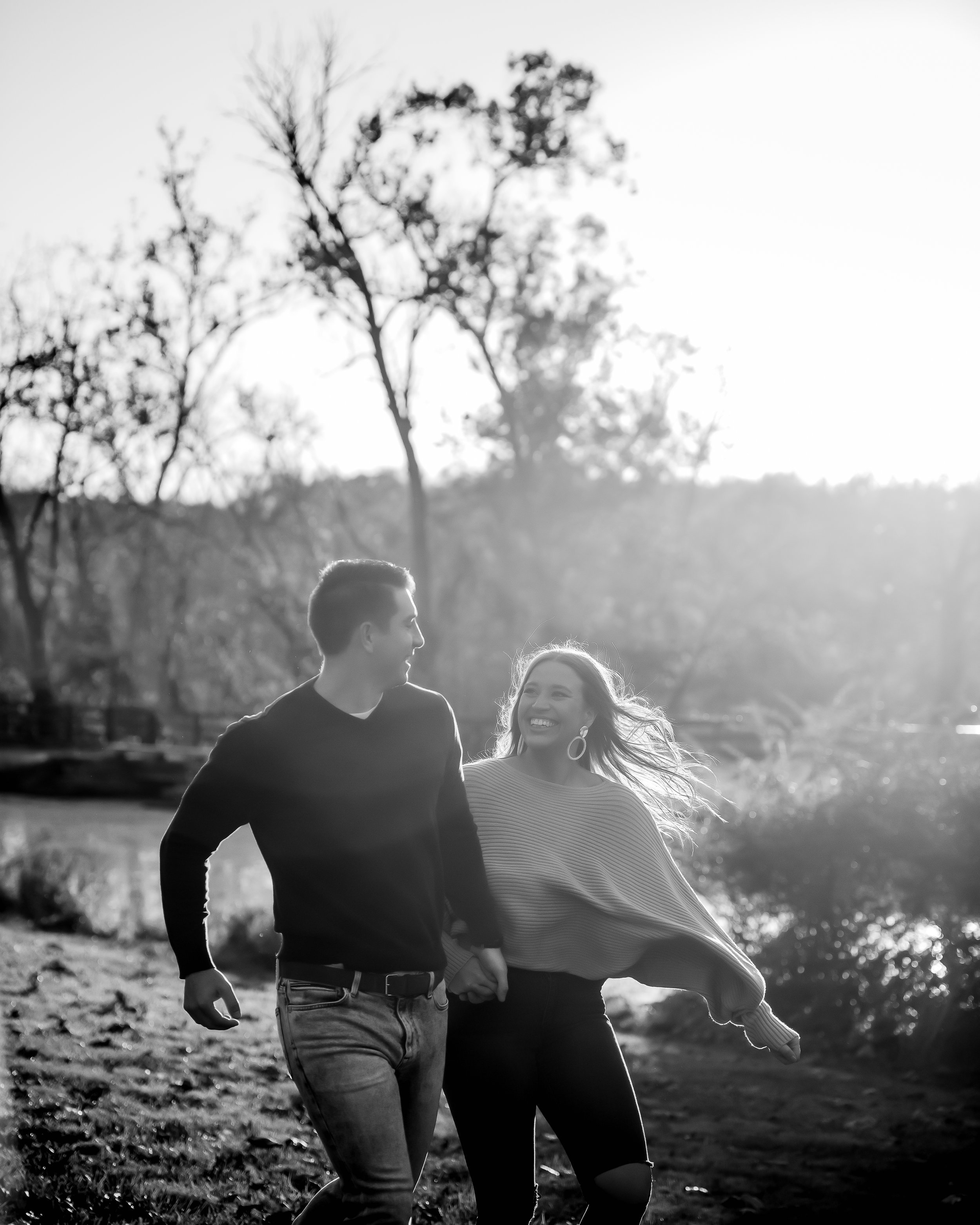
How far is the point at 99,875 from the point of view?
1325 cm

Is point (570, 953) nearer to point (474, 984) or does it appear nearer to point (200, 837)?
point (474, 984)

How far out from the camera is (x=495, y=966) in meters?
3.63

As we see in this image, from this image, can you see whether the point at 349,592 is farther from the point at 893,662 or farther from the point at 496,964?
the point at 893,662

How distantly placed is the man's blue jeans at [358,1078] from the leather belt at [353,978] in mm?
14

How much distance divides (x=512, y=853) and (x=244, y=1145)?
252 centimetres

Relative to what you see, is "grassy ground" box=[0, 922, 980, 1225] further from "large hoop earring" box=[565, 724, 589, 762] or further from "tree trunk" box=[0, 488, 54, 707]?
"tree trunk" box=[0, 488, 54, 707]

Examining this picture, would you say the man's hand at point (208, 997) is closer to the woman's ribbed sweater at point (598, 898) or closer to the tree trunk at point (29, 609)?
the woman's ribbed sweater at point (598, 898)

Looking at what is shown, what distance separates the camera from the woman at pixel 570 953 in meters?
3.64

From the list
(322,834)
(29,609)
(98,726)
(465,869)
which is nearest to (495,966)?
(465,869)

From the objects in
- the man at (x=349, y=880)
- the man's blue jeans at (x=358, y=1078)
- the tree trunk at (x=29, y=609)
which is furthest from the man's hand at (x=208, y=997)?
the tree trunk at (x=29, y=609)

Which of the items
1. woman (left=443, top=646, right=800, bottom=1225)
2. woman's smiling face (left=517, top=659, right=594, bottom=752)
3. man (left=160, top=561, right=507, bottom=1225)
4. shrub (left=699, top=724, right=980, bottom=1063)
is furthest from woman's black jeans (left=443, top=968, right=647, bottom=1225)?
shrub (left=699, top=724, right=980, bottom=1063)

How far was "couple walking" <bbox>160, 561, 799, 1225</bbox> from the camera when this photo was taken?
10.5 feet

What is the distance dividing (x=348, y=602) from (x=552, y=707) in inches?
39.6

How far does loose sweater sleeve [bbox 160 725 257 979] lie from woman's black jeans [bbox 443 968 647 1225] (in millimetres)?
886
